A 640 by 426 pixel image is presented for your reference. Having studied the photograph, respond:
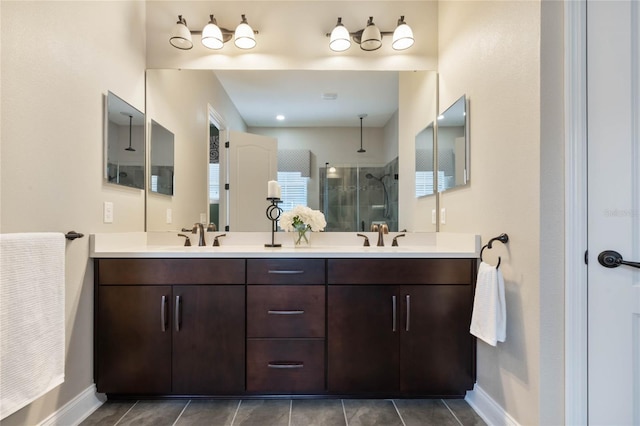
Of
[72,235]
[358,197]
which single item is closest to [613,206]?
[358,197]

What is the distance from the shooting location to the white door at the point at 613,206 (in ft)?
3.78

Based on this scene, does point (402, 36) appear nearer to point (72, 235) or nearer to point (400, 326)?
point (400, 326)

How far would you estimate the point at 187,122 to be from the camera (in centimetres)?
230

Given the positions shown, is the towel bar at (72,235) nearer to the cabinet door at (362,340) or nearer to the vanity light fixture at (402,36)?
the cabinet door at (362,340)

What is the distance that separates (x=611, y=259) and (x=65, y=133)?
Answer: 2370 millimetres

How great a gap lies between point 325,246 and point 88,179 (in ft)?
4.69

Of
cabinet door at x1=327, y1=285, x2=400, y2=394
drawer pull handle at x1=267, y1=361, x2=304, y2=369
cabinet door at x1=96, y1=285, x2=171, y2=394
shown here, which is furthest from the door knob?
cabinet door at x1=96, y1=285, x2=171, y2=394

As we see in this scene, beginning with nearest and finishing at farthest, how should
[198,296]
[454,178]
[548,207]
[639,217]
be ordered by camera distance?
[639,217]
[548,207]
[198,296]
[454,178]

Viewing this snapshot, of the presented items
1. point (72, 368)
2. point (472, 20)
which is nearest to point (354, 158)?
point (472, 20)

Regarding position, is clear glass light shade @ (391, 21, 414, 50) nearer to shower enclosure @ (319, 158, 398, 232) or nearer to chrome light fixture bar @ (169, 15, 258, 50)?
shower enclosure @ (319, 158, 398, 232)

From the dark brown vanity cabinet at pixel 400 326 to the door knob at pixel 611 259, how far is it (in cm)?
60

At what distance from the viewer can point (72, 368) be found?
156cm

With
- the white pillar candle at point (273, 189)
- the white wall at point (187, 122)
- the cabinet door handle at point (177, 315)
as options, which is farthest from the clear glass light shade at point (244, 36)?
the cabinet door handle at point (177, 315)

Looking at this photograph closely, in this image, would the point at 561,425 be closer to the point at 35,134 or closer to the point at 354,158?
the point at 354,158
